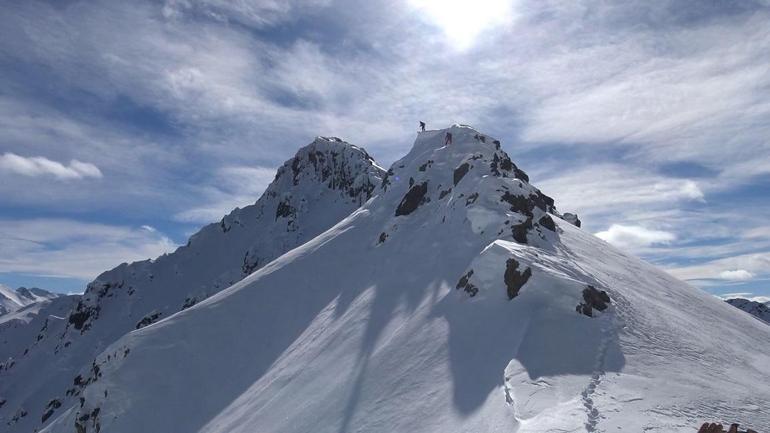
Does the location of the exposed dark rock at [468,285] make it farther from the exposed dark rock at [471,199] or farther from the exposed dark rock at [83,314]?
the exposed dark rock at [83,314]

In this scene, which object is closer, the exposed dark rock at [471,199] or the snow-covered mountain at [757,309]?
the exposed dark rock at [471,199]

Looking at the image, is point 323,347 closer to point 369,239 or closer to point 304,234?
point 369,239

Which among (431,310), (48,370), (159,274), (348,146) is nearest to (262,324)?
(431,310)

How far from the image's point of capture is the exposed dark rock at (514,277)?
2425 cm

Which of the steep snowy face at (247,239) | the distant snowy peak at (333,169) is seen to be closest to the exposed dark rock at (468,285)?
the steep snowy face at (247,239)

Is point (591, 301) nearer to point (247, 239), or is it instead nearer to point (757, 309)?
point (247, 239)

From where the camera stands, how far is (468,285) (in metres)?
27.6

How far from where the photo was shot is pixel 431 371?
2145cm

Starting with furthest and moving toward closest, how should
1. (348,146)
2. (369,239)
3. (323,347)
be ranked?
(348,146), (369,239), (323,347)

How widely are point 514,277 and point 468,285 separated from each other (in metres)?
3.45

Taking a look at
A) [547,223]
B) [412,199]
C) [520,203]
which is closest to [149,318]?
[412,199]

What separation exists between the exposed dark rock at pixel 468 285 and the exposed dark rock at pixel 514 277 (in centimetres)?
213

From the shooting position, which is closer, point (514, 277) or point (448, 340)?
point (448, 340)

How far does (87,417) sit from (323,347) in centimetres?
2367
